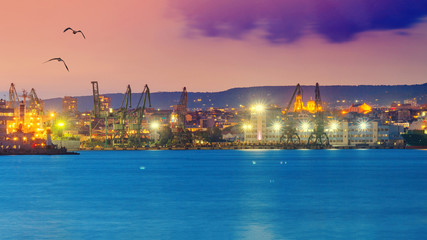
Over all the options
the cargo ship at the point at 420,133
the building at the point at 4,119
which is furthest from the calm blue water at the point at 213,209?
the cargo ship at the point at 420,133

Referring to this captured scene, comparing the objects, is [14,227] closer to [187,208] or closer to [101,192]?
[187,208]

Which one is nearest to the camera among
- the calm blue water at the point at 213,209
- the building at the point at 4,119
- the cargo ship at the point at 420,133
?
the calm blue water at the point at 213,209

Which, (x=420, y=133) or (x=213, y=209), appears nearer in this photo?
(x=213, y=209)

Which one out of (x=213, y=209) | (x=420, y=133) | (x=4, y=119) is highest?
(x=4, y=119)

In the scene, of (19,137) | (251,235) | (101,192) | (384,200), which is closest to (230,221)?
(251,235)

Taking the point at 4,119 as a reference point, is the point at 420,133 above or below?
below

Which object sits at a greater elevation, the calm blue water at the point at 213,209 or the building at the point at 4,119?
the building at the point at 4,119

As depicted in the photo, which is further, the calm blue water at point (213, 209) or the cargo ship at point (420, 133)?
the cargo ship at point (420, 133)

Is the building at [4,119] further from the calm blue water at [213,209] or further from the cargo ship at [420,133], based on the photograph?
the cargo ship at [420,133]

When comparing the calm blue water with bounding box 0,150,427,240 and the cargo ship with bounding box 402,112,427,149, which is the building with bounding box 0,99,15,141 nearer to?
the calm blue water with bounding box 0,150,427,240

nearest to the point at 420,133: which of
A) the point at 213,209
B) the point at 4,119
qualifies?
the point at 4,119

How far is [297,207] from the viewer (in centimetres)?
4331

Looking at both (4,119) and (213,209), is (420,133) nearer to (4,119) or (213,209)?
(4,119)

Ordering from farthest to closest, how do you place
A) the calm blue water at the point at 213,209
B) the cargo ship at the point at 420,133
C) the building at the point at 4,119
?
1. the cargo ship at the point at 420,133
2. the building at the point at 4,119
3. the calm blue water at the point at 213,209
